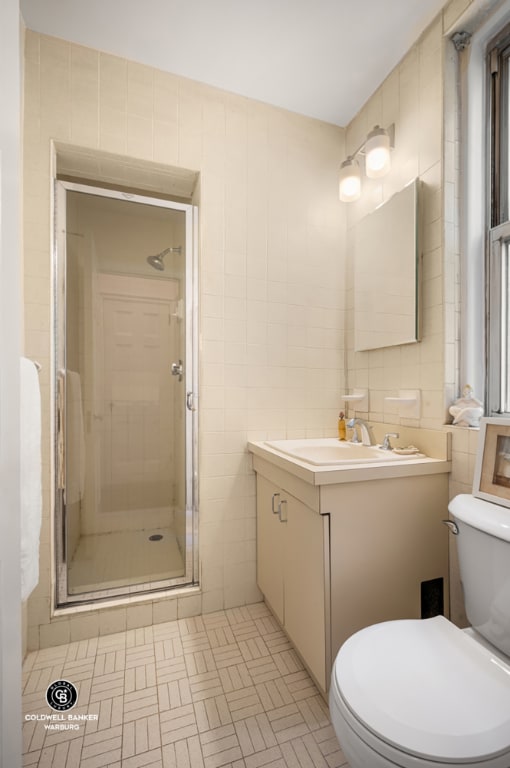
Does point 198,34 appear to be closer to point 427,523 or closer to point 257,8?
point 257,8

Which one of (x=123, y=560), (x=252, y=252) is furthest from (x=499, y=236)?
(x=123, y=560)

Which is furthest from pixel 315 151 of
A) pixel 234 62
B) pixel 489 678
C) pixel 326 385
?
pixel 489 678

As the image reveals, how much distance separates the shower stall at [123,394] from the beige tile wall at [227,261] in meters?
0.10

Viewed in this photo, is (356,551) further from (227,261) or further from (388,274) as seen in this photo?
(227,261)

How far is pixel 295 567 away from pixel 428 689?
64 centimetres

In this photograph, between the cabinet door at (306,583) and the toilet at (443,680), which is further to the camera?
the cabinet door at (306,583)

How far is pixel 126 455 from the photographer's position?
1802 mm

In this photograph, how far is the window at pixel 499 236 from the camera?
4.50 feet

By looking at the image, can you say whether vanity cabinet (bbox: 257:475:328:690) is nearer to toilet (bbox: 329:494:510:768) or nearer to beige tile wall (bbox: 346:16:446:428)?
toilet (bbox: 329:494:510:768)

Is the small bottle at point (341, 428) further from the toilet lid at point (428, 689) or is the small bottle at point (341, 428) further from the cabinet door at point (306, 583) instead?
the toilet lid at point (428, 689)

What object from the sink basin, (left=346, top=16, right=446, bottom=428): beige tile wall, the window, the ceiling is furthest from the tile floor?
the ceiling

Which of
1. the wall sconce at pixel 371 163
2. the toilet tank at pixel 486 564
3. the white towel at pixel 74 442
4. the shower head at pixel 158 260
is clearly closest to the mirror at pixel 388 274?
the wall sconce at pixel 371 163

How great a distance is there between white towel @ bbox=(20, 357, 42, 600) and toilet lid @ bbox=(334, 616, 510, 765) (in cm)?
81

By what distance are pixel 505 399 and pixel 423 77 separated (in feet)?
4.54
